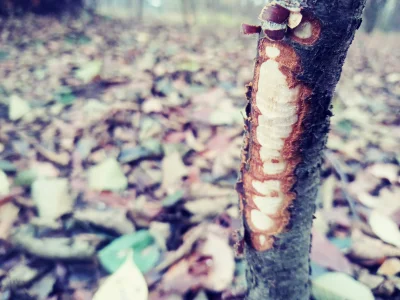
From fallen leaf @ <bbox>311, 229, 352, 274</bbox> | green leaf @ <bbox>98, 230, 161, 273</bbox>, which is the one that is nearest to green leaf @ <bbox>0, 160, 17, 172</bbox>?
green leaf @ <bbox>98, 230, 161, 273</bbox>

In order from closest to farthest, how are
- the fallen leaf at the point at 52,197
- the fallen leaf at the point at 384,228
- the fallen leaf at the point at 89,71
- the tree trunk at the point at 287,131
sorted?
the tree trunk at the point at 287,131
the fallen leaf at the point at 384,228
the fallen leaf at the point at 52,197
the fallen leaf at the point at 89,71

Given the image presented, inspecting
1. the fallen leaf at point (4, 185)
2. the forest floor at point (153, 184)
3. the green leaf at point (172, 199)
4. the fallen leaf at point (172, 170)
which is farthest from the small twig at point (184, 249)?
the fallen leaf at point (4, 185)

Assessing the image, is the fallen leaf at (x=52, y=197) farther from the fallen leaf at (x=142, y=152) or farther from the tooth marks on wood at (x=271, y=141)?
the tooth marks on wood at (x=271, y=141)

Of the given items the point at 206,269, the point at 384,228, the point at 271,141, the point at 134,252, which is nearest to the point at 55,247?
the point at 134,252

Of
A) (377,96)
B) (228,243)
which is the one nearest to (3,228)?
(228,243)

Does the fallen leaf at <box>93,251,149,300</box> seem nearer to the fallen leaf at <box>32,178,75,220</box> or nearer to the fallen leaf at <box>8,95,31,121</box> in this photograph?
the fallen leaf at <box>32,178,75,220</box>

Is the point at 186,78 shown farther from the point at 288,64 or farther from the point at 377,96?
the point at 288,64
